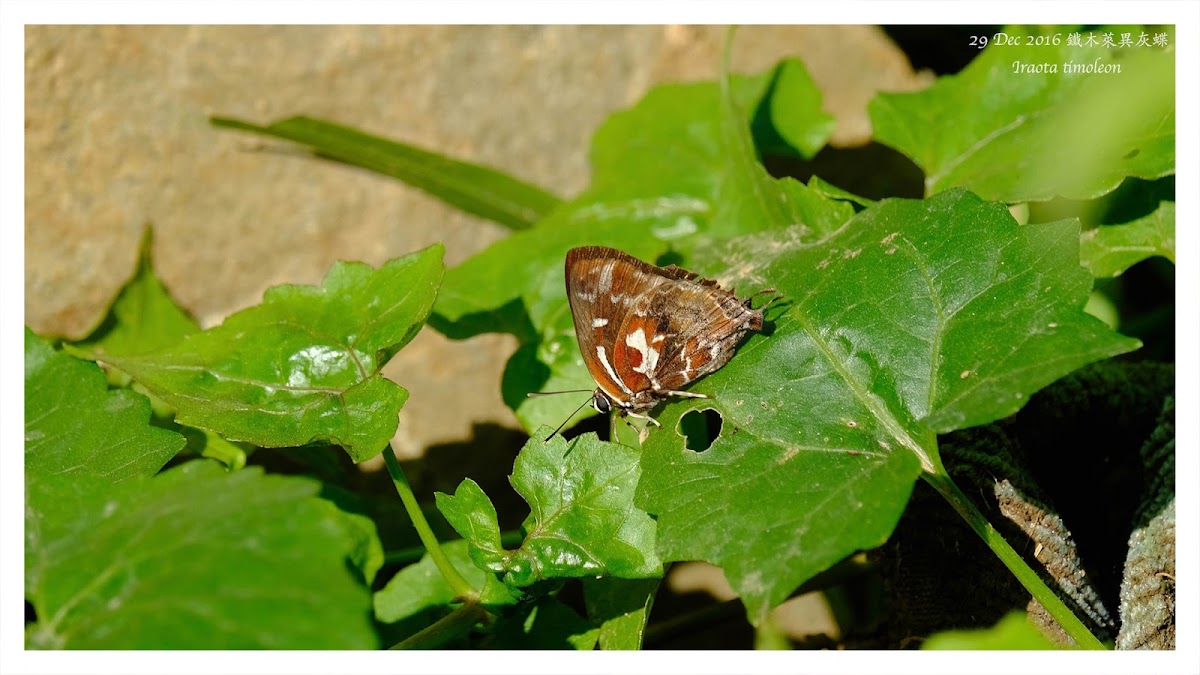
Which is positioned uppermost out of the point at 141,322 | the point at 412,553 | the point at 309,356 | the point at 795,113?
the point at 795,113

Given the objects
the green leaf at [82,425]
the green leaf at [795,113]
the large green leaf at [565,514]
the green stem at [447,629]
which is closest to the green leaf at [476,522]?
the large green leaf at [565,514]

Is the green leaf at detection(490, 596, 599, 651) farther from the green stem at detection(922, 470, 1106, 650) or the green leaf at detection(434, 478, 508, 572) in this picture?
the green stem at detection(922, 470, 1106, 650)

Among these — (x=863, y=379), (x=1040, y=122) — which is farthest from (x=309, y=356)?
(x=1040, y=122)

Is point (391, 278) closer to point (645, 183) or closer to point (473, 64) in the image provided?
point (645, 183)

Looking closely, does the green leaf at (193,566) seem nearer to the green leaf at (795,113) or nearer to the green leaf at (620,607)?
the green leaf at (620,607)

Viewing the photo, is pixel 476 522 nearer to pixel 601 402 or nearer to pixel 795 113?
pixel 601 402

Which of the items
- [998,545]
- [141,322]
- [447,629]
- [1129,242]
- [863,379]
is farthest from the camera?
[141,322]

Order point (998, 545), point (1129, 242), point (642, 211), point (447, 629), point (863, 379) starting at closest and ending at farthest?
point (998, 545) < point (863, 379) < point (447, 629) < point (1129, 242) < point (642, 211)

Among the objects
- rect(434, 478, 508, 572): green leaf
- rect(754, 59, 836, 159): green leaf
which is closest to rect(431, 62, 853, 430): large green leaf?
rect(754, 59, 836, 159): green leaf
